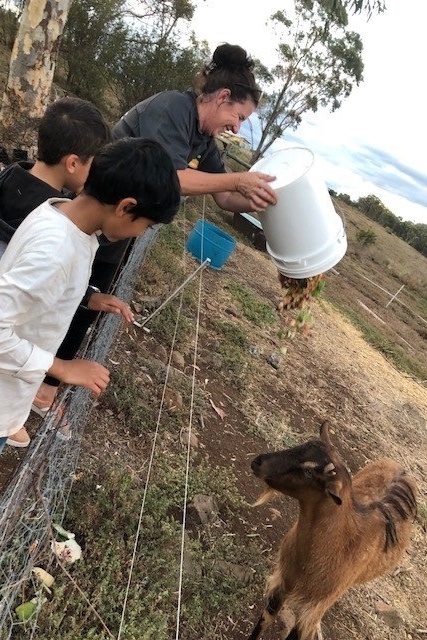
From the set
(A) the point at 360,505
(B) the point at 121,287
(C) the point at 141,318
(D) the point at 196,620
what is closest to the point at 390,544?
(A) the point at 360,505

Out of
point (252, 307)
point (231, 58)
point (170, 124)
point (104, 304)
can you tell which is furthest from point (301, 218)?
point (252, 307)

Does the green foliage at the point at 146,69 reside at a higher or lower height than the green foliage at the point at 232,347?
higher

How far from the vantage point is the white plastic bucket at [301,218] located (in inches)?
Answer: 101

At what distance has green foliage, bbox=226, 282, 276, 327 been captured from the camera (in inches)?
288

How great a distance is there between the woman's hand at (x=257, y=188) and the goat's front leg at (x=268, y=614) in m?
2.19

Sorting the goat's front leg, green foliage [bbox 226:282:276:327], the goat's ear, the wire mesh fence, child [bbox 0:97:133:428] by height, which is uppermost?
child [bbox 0:97:133:428]

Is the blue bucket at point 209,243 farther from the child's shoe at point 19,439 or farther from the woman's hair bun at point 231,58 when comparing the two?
the child's shoe at point 19,439

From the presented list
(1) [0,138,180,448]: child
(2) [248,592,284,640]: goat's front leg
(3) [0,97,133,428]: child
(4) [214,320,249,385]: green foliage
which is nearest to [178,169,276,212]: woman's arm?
(3) [0,97,133,428]: child

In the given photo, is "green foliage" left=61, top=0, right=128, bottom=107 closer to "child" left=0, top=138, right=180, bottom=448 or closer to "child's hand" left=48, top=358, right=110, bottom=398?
"child" left=0, top=138, right=180, bottom=448

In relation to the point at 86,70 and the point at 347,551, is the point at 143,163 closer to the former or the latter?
the point at 347,551

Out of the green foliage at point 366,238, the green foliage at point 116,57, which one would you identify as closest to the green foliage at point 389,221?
the green foliage at point 366,238

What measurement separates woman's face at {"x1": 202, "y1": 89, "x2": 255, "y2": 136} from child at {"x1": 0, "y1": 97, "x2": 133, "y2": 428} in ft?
2.09

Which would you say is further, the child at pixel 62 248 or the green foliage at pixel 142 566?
the green foliage at pixel 142 566

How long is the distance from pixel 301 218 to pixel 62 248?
1.40 meters
